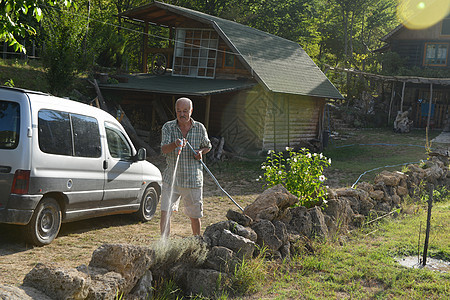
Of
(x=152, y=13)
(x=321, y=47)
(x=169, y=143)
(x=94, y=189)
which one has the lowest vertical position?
(x=94, y=189)

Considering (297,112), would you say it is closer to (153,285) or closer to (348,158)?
(348,158)

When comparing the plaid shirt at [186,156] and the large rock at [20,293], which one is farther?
the plaid shirt at [186,156]

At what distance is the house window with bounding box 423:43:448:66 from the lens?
31.8 meters

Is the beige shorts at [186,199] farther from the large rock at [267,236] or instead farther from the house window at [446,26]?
the house window at [446,26]

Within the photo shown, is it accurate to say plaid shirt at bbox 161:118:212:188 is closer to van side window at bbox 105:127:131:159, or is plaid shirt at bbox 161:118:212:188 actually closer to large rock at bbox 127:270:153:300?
large rock at bbox 127:270:153:300

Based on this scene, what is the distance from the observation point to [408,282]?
209 inches

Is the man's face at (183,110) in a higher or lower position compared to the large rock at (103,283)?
higher

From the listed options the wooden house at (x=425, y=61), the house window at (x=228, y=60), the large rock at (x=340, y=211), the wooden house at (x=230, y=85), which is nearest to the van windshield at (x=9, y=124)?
the large rock at (x=340, y=211)

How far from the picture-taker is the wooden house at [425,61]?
99.6 feet

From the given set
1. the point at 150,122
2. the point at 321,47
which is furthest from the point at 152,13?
the point at 321,47

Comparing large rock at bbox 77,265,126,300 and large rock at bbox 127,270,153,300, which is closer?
large rock at bbox 77,265,126,300

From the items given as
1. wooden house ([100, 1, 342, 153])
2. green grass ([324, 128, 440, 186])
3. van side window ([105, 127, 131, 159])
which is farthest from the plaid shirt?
wooden house ([100, 1, 342, 153])

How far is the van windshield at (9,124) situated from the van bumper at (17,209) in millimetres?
654

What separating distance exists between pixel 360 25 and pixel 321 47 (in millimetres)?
4692
